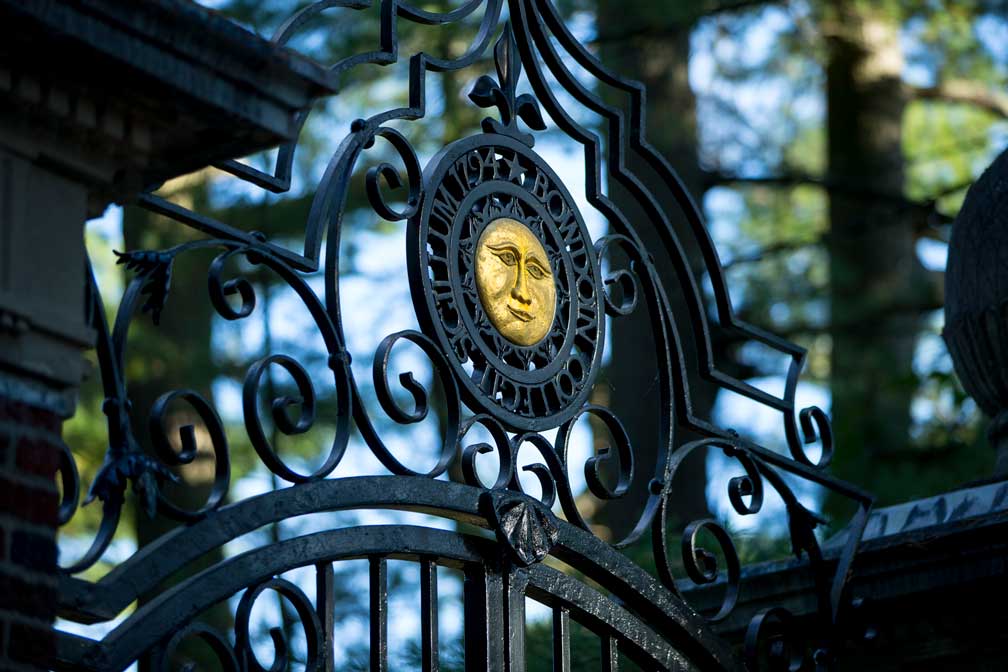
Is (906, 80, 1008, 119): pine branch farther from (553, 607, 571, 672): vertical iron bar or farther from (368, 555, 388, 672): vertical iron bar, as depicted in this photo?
(368, 555, 388, 672): vertical iron bar

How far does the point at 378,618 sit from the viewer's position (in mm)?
3766

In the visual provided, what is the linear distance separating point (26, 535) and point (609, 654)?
1937 mm

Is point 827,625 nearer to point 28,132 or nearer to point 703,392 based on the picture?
point 28,132

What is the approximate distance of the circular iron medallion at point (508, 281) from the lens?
4094 millimetres

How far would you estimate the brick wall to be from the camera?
8.87 ft

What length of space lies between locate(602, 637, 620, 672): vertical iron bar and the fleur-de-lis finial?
1223 millimetres

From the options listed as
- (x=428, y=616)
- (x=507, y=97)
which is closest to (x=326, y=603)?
(x=428, y=616)

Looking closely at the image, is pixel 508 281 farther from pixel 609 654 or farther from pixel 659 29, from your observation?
pixel 659 29

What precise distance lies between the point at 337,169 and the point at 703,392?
6.64m

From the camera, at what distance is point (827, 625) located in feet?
16.2

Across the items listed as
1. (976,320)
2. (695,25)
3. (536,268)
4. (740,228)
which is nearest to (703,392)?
(695,25)

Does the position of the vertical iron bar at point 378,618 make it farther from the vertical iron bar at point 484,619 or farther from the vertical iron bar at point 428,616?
the vertical iron bar at point 484,619

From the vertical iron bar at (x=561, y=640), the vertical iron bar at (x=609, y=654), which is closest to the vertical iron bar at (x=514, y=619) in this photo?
the vertical iron bar at (x=561, y=640)

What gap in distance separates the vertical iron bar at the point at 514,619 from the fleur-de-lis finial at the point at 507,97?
106cm
